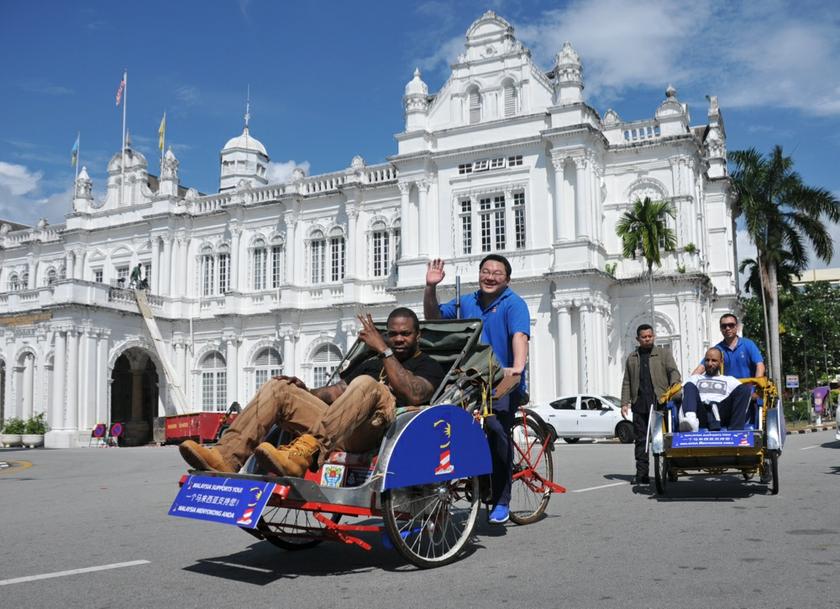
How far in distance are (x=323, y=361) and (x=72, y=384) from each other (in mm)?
10220

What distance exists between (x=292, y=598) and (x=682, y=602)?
2030 millimetres

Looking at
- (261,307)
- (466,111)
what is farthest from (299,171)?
(466,111)

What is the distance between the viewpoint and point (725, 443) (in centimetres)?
812

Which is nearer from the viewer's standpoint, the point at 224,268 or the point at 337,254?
the point at 337,254

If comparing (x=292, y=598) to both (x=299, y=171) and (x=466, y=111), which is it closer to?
(x=466, y=111)

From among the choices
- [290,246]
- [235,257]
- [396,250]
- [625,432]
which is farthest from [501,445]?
[235,257]

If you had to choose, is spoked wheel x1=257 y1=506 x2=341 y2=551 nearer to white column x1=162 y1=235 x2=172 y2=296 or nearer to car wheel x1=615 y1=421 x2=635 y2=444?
car wheel x1=615 y1=421 x2=635 y2=444

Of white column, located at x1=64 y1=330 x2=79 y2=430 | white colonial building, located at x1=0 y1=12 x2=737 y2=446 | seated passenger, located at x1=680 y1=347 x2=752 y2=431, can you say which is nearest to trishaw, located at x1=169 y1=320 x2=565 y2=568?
seated passenger, located at x1=680 y1=347 x2=752 y2=431

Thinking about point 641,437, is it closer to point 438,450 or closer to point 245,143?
point 438,450

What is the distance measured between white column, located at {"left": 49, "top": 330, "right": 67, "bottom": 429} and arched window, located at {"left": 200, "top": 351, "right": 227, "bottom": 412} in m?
6.31

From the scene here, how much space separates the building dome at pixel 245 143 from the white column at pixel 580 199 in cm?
2128

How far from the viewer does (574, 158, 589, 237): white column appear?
92.4ft

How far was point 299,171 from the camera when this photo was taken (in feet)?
120

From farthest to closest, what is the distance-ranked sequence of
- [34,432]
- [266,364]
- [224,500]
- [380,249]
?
1. [266,364]
2. [380,249]
3. [34,432]
4. [224,500]
